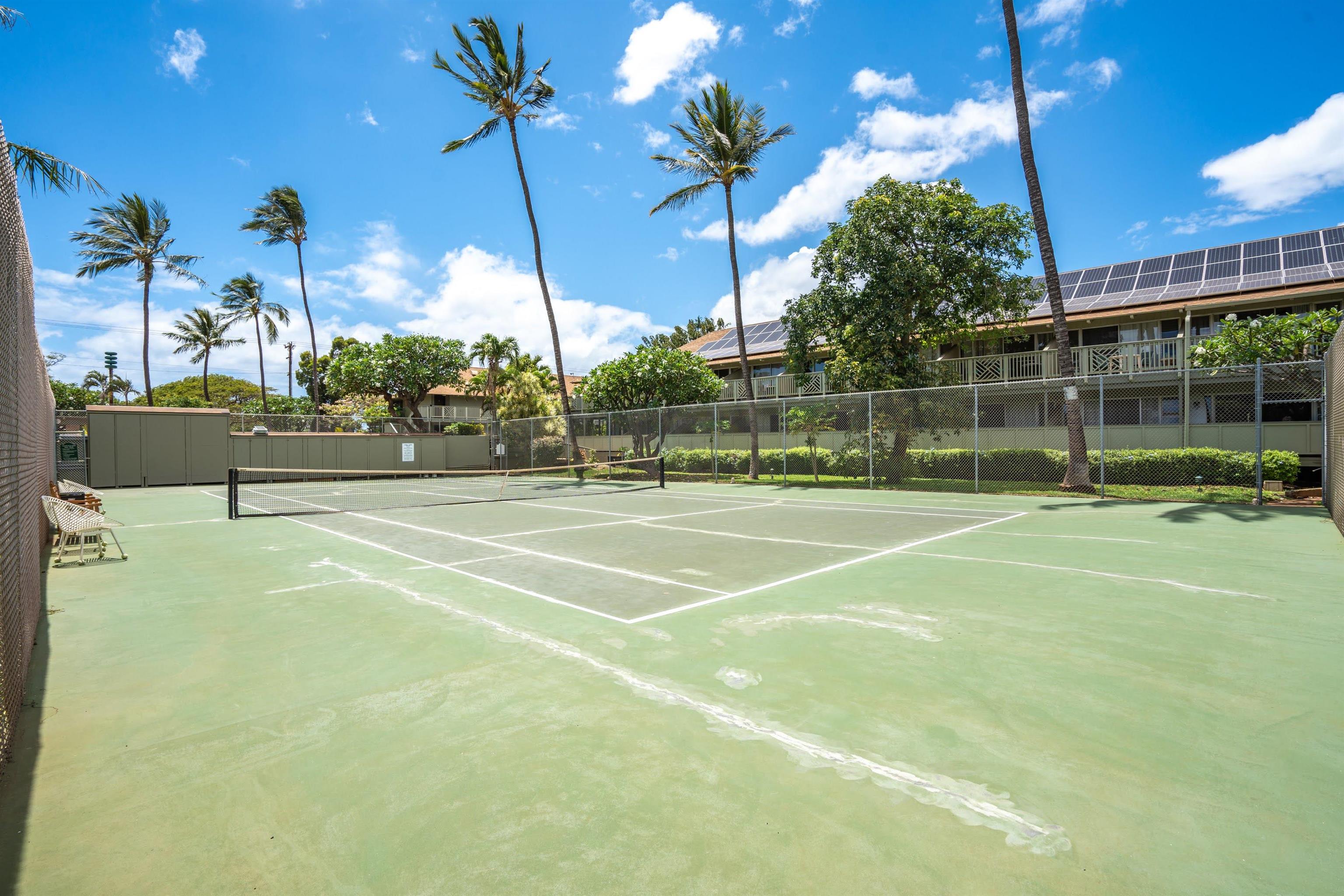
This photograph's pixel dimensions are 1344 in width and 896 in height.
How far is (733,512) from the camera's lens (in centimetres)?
1290

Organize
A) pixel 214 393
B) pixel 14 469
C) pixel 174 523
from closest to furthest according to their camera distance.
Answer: pixel 14 469
pixel 174 523
pixel 214 393

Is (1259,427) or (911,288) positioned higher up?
(911,288)

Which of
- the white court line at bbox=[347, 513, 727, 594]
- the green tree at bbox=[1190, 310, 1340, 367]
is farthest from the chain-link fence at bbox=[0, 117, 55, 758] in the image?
the green tree at bbox=[1190, 310, 1340, 367]

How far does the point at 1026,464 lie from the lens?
63.7ft

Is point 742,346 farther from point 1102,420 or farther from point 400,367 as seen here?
point 400,367

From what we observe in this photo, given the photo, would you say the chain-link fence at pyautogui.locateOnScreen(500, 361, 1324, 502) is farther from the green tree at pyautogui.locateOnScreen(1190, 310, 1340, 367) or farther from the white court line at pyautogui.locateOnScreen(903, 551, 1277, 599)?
the white court line at pyautogui.locateOnScreen(903, 551, 1277, 599)

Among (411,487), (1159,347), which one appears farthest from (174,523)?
(1159,347)

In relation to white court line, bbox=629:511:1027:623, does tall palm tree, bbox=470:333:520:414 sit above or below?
above

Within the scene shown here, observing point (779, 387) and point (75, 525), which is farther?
point (779, 387)

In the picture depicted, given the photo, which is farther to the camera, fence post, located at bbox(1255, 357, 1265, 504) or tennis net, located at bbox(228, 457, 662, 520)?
tennis net, located at bbox(228, 457, 662, 520)

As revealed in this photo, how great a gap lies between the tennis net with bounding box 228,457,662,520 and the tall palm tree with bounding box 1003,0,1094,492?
11.1 metres

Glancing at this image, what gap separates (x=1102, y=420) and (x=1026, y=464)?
646 cm

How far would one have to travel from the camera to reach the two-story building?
61.3 ft

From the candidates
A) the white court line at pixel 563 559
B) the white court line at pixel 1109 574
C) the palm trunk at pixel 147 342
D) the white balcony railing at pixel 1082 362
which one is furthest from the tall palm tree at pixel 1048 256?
the palm trunk at pixel 147 342
